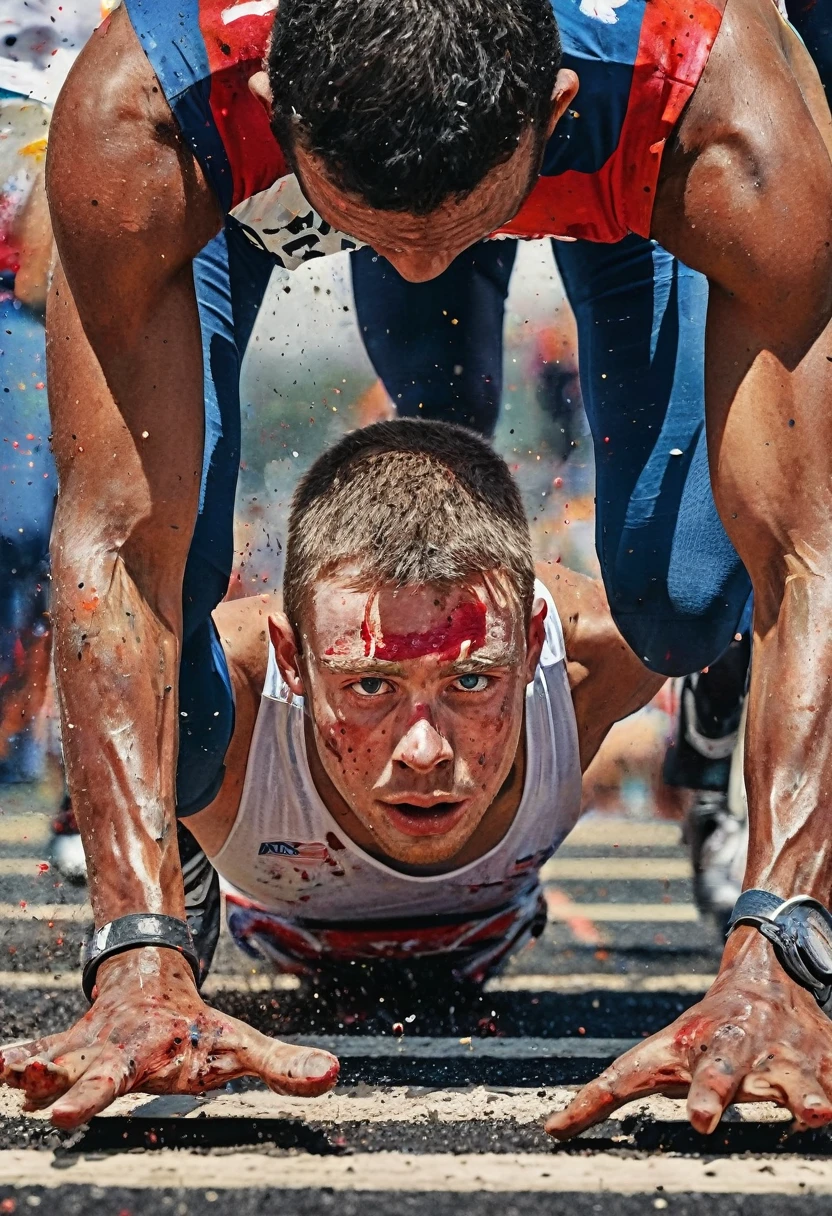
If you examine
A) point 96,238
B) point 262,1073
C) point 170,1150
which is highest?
point 96,238

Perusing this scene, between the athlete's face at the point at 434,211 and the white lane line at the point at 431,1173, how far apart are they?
1069 millimetres

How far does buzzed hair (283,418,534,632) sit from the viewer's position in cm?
261

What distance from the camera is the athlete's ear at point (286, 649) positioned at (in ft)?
9.11

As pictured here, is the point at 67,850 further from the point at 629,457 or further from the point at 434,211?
the point at 434,211

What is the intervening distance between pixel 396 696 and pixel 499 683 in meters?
0.17

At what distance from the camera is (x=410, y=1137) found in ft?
6.45

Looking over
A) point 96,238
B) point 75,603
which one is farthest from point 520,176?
point 75,603

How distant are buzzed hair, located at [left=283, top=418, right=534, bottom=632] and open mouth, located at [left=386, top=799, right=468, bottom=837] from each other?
35 cm

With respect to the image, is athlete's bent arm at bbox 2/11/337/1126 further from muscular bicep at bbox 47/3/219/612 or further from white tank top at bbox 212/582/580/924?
white tank top at bbox 212/582/580/924

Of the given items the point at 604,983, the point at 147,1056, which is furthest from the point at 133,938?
the point at 604,983

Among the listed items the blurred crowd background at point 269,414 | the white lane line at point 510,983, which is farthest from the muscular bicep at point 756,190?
the blurred crowd background at point 269,414

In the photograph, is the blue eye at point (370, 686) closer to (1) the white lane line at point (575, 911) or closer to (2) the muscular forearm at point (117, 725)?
(2) the muscular forearm at point (117, 725)

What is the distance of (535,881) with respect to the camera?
3.27m

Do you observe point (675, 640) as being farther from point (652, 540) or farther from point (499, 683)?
point (499, 683)
